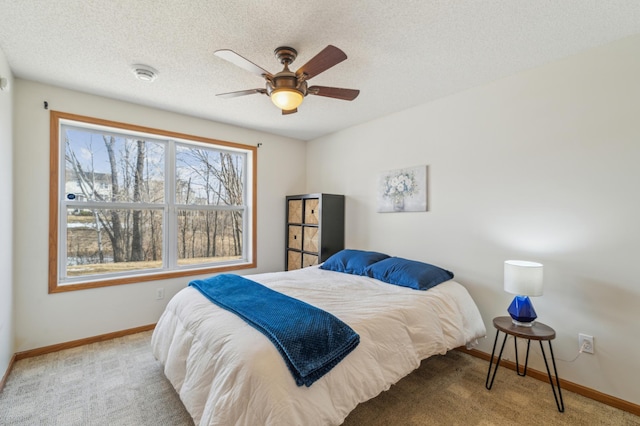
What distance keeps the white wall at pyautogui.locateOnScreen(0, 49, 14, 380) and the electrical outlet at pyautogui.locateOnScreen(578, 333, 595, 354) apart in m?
4.30

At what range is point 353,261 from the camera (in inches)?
126

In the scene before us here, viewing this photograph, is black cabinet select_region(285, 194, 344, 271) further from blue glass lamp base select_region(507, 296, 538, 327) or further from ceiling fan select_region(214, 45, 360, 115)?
blue glass lamp base select_region(507, 296, 538, 327)

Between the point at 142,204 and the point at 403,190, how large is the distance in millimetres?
2983

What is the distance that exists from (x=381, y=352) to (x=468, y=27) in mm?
2120

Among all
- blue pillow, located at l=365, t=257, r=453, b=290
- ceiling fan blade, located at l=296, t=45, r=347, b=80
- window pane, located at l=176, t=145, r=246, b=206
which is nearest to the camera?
ceiling fan blade, located at l=296, t=45, r=347, b=80

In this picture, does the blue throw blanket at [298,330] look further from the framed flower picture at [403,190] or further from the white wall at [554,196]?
the framed flower picture at [403,190]

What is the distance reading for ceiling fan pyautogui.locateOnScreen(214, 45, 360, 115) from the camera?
5.63 feet

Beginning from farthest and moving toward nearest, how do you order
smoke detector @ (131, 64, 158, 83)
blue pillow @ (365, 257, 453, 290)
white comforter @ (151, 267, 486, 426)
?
blue pillow @ (365, 257, 453, 290) → smoke detector @ (131, 64, 158, 83) → white comforter @ (151, 267, 486, 426)

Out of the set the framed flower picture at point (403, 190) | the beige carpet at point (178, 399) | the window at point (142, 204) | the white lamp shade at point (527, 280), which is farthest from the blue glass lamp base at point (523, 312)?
the window at point (142, 204)

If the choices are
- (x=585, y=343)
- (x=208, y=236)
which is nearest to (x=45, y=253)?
(x=208, y=236)

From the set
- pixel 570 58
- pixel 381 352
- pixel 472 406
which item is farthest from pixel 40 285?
pixel 570 58

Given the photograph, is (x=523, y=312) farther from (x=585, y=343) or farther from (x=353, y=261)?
(x=353, y=261)

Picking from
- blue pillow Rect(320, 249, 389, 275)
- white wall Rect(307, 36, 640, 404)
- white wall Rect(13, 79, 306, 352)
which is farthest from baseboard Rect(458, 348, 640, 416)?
white wall Rect(13, 79, 306, 352)

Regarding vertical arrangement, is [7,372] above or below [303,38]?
below
